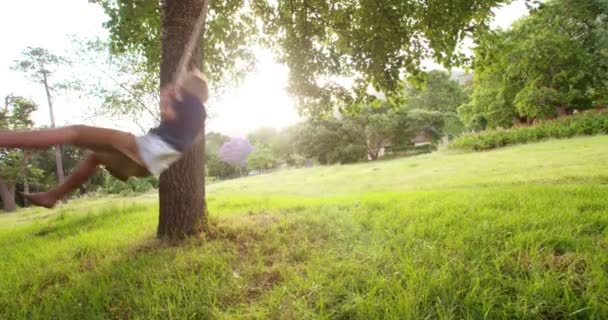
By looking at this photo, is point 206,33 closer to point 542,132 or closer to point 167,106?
point 167,106

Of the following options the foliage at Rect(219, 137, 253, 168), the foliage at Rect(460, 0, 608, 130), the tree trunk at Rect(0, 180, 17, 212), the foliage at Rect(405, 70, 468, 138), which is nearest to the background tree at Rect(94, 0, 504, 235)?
the foliage at Rect(460, 0, 608, 130)

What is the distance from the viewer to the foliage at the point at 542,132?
2022 cm

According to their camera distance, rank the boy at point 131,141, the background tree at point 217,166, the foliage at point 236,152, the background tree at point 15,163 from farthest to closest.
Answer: the background tree at point 217,166, the foliage at point 236,152, the background tree at point 15,163, the boy at point 131,141

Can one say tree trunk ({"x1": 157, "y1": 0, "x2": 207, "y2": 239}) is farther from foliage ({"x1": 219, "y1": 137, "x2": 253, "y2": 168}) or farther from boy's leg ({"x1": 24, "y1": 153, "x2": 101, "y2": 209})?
foliage ({"x1": 219, "y1": 137, "x2": 253, "y2": 168})

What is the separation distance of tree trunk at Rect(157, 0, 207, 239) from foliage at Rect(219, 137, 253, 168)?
45.7 m

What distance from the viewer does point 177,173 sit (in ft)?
14.9

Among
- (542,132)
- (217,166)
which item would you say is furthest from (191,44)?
(217,166)

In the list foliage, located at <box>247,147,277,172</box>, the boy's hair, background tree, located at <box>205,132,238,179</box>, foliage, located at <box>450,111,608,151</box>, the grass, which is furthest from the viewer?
background tree, located at <box>205,132,238,179</box>

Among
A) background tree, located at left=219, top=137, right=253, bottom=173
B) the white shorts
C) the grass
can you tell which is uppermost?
background tree, located at left=219, top=137, right=253, bottom=173

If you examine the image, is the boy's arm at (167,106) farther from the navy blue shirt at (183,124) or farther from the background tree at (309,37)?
the background tree at (309,37)

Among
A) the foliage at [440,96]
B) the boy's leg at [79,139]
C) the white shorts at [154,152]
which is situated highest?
the foliage at [440,96]

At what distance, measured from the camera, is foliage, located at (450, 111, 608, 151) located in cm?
2022

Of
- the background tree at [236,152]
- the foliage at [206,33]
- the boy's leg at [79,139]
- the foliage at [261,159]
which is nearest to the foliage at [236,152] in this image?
the background tree at [236,152]

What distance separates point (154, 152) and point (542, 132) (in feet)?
84.9
